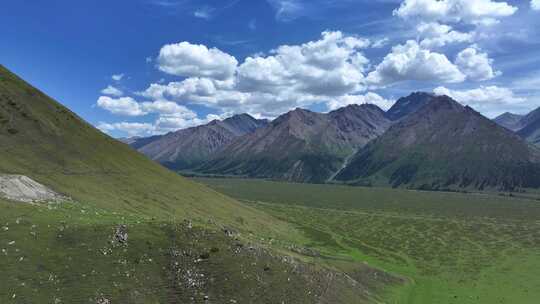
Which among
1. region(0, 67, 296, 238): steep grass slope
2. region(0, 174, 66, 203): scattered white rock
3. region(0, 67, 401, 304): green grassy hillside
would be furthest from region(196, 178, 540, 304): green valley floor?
region(0, 174, 66, 203): scattered white rock

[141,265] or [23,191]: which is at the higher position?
[23,191]

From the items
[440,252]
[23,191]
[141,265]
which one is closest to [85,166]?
[23,191]

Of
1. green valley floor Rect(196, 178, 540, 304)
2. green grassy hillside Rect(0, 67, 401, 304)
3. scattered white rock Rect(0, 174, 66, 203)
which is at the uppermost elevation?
scattered white rock Rect(0, 174, 66, 203)

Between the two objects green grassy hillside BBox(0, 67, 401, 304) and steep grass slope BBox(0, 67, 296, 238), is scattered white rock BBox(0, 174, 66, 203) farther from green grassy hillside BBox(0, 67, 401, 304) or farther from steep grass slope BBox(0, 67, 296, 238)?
steep grass slope BBox(0, 67, 296, 238)

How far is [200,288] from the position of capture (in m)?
45.6

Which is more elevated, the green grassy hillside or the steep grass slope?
the steep grass slope

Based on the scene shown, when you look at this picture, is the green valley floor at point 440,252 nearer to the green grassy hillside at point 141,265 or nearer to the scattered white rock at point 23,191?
the green grassy hillside at point 141,265

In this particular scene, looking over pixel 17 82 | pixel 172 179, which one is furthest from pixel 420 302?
pixel 17 82

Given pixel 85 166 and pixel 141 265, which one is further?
pixel 85 166

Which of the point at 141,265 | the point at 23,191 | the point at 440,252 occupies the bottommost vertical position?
the point at 440,252

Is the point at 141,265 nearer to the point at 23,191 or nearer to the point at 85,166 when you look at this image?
the point at 23,191

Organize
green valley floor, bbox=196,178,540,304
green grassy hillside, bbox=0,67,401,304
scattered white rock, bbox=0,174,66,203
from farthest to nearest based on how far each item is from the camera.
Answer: green valley floor, bbox=196,178,540,304 < scattered white rock, bbox=0,174,66,203 < green grassy hillside, bbox=0,67,401,304

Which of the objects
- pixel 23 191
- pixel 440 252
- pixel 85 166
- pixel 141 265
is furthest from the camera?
pixel 440 252

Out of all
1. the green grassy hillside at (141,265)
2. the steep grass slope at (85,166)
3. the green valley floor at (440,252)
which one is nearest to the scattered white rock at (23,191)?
the green grassy hillside at (141,265)
